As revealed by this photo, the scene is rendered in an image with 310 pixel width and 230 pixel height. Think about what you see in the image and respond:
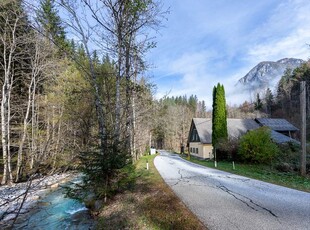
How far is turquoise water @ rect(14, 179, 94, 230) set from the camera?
647cm

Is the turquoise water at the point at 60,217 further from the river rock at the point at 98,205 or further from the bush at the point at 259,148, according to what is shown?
the bush at the point at 259,148

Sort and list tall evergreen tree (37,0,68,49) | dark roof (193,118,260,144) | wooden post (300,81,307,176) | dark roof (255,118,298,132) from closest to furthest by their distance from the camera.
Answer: tall evergreen tree (37,0,68,49), wooden post (300,81,307,176), dark roof (193,118,260,144), dark roof (255,118,298,132)

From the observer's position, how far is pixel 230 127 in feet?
94.4

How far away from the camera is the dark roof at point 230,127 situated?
2761cm

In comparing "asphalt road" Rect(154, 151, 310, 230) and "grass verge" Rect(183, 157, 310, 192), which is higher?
"asphalt road" Rect(154, 151, 310, 230)

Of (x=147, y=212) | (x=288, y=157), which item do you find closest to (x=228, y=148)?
(x=288, y=157)

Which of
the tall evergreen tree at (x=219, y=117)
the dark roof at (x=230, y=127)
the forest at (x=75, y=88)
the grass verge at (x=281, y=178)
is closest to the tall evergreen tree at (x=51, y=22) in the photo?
the forest at (x=75, y=88)

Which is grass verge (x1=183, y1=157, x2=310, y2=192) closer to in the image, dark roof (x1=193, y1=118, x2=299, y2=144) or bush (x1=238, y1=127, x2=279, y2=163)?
bush (x1=238, y1=127, x2=279, y2=163)

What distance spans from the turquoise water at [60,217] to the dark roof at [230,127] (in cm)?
2097

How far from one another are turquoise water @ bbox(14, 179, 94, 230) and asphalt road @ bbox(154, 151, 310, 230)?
3.46 metres

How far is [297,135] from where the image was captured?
32094mm

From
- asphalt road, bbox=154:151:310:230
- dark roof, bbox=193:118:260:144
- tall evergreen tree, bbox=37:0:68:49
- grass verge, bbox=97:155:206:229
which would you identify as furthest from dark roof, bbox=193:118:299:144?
tall evergreen tree, bbox=37:0:68:49

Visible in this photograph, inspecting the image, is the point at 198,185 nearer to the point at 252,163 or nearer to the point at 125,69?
the point at 125,69

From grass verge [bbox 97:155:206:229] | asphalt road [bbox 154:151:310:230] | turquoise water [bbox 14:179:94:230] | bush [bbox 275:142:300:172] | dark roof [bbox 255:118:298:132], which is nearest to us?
asphalt road [bbox 154:151:310:230]
